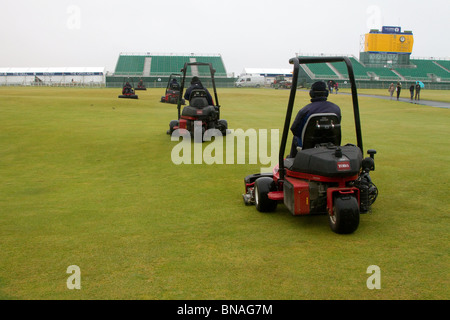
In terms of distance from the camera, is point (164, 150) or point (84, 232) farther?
point (164, 150)

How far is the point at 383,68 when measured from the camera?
9575 centimetres

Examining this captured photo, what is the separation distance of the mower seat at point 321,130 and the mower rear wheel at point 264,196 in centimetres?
95

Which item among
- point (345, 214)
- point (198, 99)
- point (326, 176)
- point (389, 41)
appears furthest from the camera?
point (389, 41)

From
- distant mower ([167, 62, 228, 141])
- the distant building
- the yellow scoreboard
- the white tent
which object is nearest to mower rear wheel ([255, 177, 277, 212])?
distant mower ([167, 62, 228, 141])

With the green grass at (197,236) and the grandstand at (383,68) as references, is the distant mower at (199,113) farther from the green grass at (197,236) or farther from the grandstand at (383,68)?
the grandstand at (383,68)

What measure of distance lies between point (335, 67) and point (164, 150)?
86.4 meters

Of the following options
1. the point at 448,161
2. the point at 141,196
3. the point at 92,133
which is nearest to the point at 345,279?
the point at 141,196

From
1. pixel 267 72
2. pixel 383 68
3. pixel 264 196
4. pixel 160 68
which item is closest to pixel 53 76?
pixel 160 68

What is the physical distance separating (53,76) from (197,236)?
3591 inches

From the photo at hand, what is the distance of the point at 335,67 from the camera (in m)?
95.1

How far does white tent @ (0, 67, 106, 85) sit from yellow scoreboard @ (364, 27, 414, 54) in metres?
49.8

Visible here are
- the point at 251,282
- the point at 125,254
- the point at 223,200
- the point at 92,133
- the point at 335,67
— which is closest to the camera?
the point at 251,282

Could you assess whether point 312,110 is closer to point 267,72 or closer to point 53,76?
point 53,76
